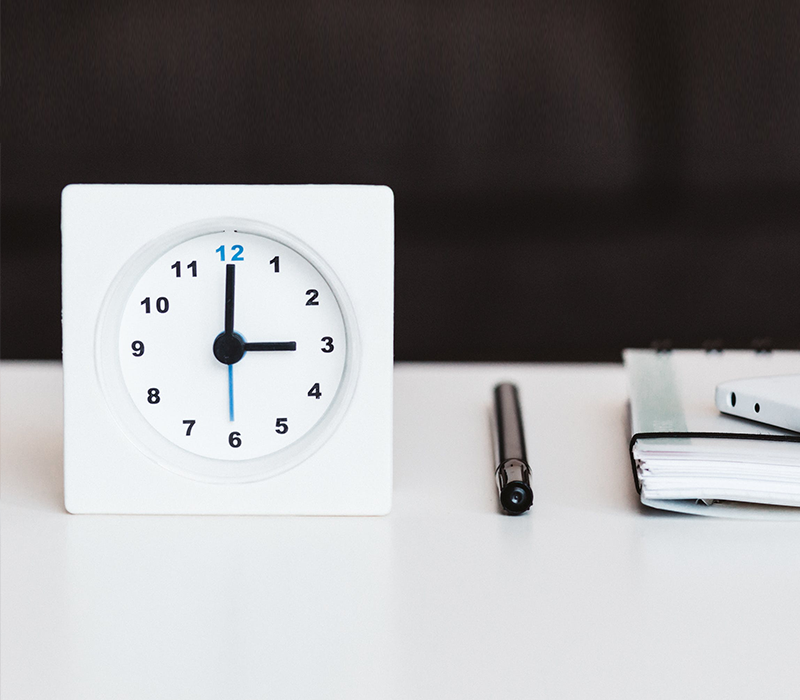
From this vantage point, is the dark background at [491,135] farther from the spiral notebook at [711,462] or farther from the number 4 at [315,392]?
the number 4 at [315,392]

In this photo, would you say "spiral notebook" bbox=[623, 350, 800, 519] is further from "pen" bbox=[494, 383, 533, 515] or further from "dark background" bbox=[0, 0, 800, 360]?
"dark background" bbox=[0, 0, 800, 360]

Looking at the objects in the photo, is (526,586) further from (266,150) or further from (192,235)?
(266,150)

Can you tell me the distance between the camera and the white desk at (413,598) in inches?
18.9

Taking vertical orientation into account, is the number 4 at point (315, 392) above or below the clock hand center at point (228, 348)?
below

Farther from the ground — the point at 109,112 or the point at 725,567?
the point at 109,112

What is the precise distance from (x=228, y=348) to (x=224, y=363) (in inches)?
0.5

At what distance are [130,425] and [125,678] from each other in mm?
255

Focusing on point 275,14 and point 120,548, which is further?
point 275,14

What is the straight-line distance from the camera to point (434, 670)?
0.49 metres

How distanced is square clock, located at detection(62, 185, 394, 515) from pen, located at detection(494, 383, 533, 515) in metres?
0.09

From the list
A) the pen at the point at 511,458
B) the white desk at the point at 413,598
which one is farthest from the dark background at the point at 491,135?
the white desk at the point at 413,598

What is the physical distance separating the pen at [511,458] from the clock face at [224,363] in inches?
5.6

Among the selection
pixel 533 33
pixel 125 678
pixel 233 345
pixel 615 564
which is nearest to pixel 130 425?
pixel 233 345

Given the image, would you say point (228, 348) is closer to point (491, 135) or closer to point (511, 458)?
point (511, 458)
